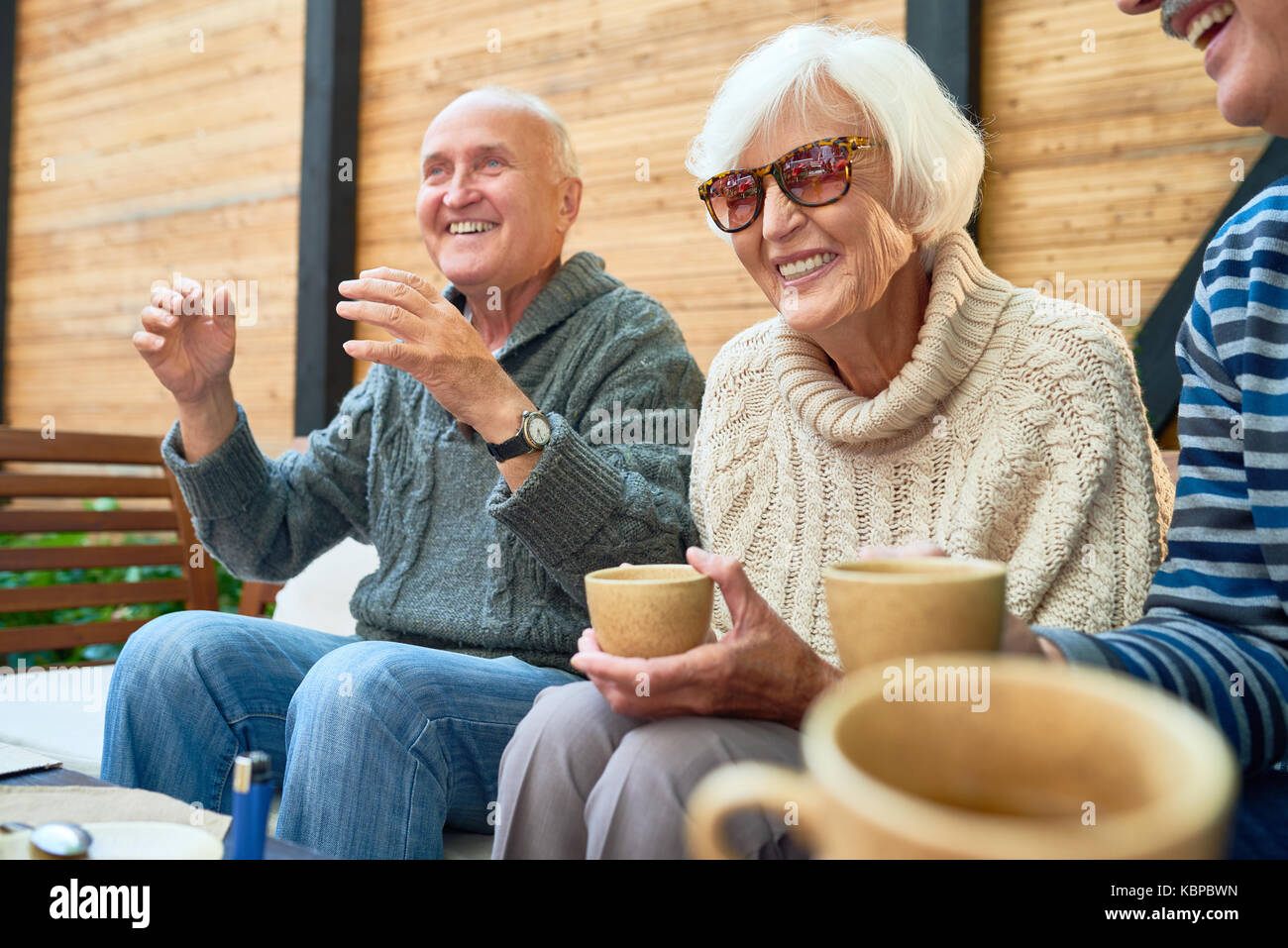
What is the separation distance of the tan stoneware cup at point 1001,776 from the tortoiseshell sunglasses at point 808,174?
2.67ft

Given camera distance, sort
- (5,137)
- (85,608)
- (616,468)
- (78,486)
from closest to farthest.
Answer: (616,468), (78,486), (85,608), (5,137)

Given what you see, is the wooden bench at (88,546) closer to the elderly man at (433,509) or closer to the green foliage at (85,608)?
the green foliage at (85,608)

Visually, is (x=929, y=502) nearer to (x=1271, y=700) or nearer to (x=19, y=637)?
(x=1271, y=700)

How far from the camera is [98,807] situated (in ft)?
2.64

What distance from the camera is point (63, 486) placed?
2.48 m

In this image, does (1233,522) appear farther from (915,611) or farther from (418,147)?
(418,147)

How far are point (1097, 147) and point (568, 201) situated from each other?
138cm

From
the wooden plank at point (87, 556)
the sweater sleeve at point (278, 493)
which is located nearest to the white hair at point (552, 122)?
the sweater sleeve at point (278, 493)

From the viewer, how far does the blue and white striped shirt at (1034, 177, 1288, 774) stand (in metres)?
0.79

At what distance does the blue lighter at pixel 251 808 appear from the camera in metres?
0.64

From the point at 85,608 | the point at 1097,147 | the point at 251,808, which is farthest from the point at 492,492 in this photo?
the point at 85,608
